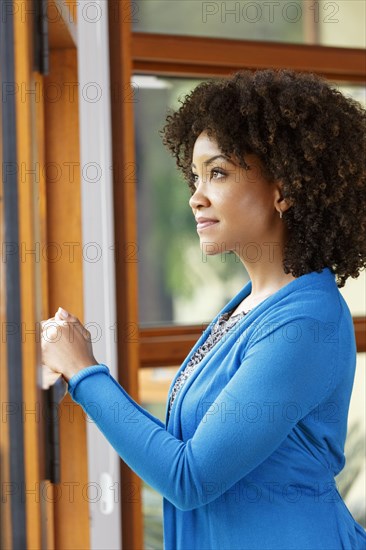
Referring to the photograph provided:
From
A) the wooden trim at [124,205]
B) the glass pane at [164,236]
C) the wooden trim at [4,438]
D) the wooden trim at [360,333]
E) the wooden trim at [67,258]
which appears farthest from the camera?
the wooden trim at [360,333]

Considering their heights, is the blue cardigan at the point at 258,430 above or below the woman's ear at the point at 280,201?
below

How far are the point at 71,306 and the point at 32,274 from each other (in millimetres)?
1015

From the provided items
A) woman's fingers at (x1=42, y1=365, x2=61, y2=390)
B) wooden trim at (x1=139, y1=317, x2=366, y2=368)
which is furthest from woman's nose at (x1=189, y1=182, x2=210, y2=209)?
wooden trim at (x1=139, y1=317, x2=366, y2=368)

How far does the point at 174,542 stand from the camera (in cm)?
128

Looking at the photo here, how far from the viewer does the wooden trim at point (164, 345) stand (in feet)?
7.63

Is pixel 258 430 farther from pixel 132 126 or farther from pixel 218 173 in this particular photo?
pixel 132 126

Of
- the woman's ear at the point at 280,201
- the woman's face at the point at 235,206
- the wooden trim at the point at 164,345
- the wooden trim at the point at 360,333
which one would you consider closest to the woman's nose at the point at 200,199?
the woman's face at the point at 235,206

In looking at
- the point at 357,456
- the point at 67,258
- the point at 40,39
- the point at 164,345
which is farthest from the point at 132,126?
the point at 357,456

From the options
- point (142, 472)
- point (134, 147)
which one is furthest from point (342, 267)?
point (134, 147)

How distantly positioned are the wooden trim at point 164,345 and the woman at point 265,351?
0.93 m

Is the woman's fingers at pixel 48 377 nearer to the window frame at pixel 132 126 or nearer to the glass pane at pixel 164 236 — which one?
the window frame at pixel 132 126

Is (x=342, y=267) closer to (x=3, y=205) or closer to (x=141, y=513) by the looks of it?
(x=3, y=205)

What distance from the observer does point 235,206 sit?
51.1 inches

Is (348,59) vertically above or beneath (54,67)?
above
